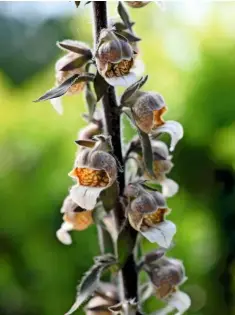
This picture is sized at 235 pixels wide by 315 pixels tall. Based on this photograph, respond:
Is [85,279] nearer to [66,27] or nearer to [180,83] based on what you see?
[180,83]

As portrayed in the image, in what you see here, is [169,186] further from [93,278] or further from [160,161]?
[93,278]

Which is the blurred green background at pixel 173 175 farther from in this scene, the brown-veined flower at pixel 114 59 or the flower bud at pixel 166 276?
the brown-veined flower at pixel 114 59

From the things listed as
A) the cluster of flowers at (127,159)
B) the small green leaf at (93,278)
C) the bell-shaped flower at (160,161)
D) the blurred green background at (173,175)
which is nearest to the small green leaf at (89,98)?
the cluster of flowers at (127,159)

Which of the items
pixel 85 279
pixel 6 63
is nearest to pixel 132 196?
pixel 85 279

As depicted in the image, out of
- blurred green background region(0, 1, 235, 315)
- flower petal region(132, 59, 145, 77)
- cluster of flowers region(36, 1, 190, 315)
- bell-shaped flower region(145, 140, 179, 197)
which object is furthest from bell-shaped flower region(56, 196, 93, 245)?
blurred green background region(0, 1, 235, 315)

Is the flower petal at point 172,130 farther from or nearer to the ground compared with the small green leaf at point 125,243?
farther from the ground

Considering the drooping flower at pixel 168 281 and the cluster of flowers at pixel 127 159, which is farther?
the drooping flower at pixel 168 281

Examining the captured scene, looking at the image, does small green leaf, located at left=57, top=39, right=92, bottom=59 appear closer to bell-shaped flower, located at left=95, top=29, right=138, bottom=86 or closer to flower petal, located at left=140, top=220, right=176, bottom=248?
bell-shaped flower, located at left=95, top=29, right=138, bottom=86

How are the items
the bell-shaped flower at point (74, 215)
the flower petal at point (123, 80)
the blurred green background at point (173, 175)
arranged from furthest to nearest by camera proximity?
the blurred green background at point (173, 175)
the bell-shaped flower at point (74, 215)
the flower petal at point (123, 80)
